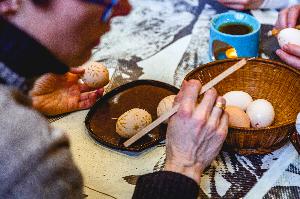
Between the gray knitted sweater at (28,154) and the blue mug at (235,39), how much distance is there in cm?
72

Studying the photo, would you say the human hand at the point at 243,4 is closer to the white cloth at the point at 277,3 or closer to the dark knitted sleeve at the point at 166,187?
the white cloth at the point at 277,3

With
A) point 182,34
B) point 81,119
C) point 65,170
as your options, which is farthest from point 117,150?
point 182,34

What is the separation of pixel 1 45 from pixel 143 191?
446mm

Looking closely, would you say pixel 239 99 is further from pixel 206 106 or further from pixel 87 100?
pixel 87 100

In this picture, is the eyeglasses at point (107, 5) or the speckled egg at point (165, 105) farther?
the speckled egg at point (165, 105)

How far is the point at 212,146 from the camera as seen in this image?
41.1 inches

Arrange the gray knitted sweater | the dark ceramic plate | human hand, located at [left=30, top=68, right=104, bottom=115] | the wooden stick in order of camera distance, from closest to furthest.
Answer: the gray knitted sweater
the wooden stick
the dark ceramic plate
human hand, located at [left=30, top=68, right=104, bottom=115]

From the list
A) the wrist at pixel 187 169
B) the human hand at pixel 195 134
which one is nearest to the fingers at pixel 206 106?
the human hand at pixel 195 134

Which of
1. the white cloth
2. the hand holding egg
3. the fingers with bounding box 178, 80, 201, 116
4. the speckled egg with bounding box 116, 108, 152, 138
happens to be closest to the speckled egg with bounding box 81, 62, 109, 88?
the speckled egg with bounding box 116, 108, 152, 138

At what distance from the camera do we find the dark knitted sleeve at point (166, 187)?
3.13 ft

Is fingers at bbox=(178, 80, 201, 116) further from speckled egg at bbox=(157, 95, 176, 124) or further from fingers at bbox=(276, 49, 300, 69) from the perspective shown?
fingers at bbox=(276, 49, 300, 69)

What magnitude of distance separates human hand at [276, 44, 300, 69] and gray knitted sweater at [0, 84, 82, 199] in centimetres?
82

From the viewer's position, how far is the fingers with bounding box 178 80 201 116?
103cm

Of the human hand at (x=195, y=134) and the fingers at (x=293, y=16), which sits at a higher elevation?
the fingers at (x=293, y=16)
